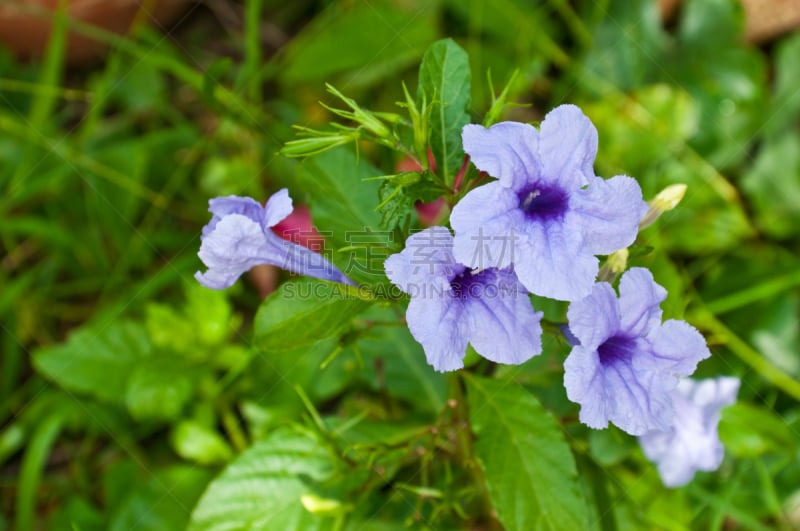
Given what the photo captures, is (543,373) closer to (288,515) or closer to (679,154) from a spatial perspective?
(288,515)

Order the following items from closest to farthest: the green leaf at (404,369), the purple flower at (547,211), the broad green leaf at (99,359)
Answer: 1. the purple flower at (547,211)
2. the green leaf at (404,369)
3. the broad green leaf at (99,359)

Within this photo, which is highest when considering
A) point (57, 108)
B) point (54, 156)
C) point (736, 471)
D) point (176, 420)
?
point (57, 108)

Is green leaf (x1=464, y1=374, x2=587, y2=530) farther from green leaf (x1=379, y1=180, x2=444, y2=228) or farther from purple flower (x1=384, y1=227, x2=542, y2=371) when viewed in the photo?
green leaf (x1=379, y1=180, x2=444, y2=228)

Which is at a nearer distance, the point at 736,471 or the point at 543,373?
the point at 543,373

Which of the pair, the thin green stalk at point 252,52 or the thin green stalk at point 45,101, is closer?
the thin green stalk at point 252,52

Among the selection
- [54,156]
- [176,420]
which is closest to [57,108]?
[54,156]

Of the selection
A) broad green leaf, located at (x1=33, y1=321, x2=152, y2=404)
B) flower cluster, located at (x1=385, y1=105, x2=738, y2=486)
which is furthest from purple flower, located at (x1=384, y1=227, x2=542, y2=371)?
broad green leaf, located at (x1=33, y1=321, x2=152, y2=404)

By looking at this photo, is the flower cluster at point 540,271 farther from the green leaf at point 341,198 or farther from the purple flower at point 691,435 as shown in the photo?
the purple flower at point 691,435

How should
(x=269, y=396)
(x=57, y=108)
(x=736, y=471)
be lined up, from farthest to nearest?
1. (x=57, y=108)
2. (x=269, y=396)
3. (x=736, y=471)

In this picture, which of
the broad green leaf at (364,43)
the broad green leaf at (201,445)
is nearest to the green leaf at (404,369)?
the broad green leaf at (201,445)
